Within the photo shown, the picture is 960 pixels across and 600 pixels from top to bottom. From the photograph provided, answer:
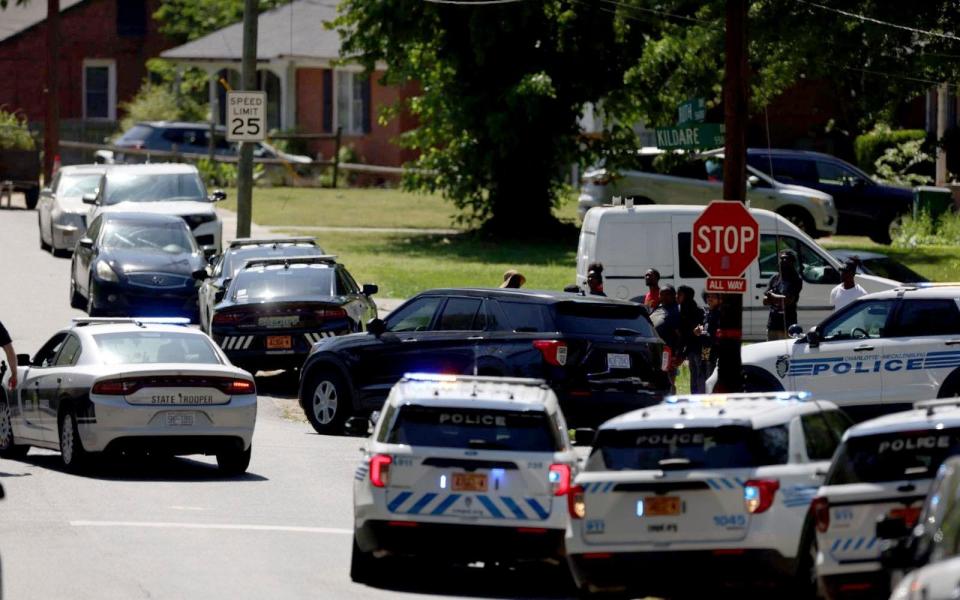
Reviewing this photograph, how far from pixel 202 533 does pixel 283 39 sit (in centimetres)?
4796

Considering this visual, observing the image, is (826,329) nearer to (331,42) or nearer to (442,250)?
(442,250)

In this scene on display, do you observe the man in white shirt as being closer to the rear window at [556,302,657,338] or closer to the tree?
the rear window at [556,302,657,338]

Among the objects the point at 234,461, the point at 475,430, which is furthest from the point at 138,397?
the point at 475,430

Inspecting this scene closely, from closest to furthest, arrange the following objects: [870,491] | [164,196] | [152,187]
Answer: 1. [870,491]
2. [164,196]
3. [152,187]

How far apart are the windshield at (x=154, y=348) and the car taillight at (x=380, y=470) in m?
5.74

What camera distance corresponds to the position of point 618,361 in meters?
18.4

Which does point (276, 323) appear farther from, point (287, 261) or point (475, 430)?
point (475, 430)

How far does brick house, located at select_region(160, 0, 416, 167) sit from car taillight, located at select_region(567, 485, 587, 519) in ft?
160

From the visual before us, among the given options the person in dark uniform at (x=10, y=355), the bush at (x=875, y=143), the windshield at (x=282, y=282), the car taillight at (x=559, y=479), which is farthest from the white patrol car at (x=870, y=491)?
the bush at (x=875, y=143)

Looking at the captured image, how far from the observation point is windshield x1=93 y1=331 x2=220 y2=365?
1755 centimetres

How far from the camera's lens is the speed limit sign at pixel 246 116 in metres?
29.9

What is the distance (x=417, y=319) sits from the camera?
1986 cm

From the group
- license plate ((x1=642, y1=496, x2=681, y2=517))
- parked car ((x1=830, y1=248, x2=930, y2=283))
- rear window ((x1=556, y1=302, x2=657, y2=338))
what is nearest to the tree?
parked car ((x1=830, y1=248, x2=930, y2=283))

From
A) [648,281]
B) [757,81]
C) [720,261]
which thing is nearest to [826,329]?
[720,261]
